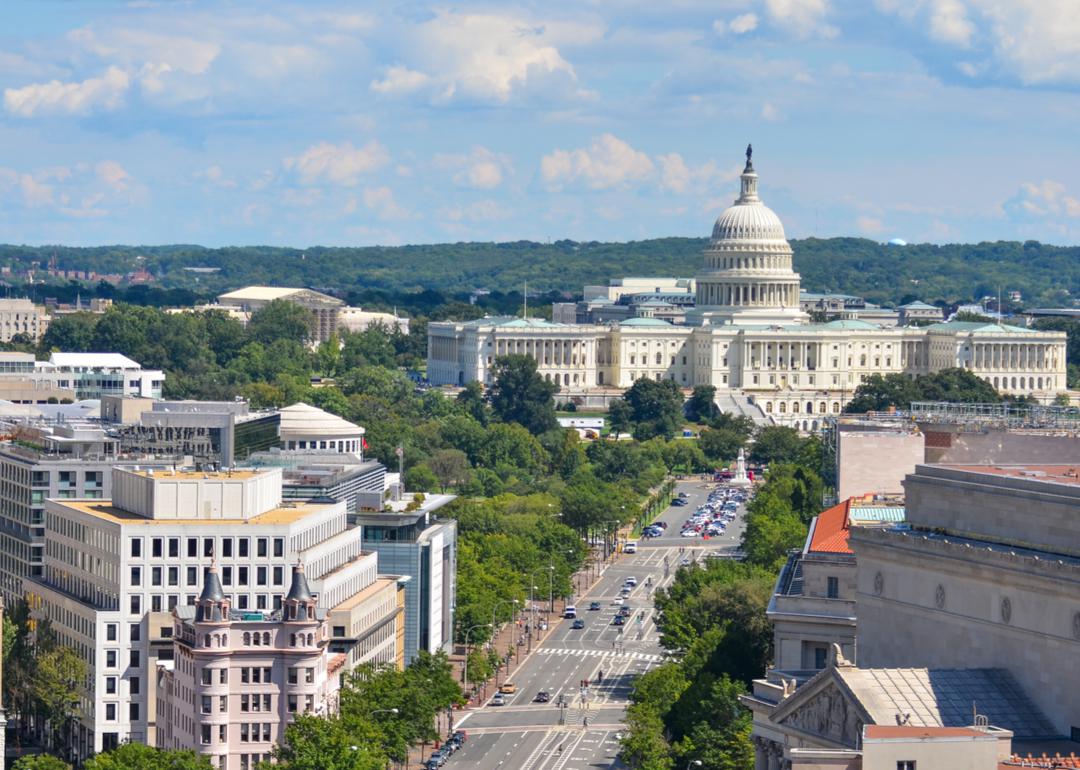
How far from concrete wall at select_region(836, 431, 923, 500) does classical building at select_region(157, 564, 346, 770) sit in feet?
64.5

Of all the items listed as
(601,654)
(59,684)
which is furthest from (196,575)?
(601,654)

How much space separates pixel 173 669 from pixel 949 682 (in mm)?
46456

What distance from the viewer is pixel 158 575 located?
11412 centimetres

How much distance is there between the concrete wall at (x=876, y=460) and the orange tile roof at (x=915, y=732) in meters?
43.2

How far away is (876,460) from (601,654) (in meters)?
46.2

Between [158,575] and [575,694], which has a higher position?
[158,575]

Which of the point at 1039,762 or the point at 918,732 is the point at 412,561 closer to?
the point at 1039,762

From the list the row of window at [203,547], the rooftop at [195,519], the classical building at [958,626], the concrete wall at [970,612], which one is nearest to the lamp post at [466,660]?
the rooftop at [195,519]

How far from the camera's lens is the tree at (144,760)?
95625 mm

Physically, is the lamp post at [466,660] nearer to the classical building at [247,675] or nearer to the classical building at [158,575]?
the classical building at [158,575]

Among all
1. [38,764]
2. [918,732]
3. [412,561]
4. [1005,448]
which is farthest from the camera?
[412,561]

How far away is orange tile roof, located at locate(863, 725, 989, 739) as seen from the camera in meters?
59.1

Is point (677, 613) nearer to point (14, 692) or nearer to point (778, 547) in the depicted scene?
point (778, 547)

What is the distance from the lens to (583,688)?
13812 centimetres
